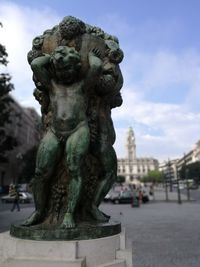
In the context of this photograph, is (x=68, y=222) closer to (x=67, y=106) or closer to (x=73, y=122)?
(x=73, y=122)

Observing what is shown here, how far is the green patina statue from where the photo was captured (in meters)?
3.82

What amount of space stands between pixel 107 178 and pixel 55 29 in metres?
1.90

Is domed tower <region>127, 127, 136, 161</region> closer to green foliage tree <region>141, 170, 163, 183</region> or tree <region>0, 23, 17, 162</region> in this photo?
green foliage tree <region>141, 170, 163, 183</region>

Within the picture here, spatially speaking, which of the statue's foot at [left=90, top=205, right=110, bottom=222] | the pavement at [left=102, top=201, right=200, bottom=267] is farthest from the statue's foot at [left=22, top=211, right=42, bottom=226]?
the pavement at [left=102, top=201, right=200, bottom=267]

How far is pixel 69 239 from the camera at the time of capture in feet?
11.2

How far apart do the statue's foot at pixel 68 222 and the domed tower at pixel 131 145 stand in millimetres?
145717

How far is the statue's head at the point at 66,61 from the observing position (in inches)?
153

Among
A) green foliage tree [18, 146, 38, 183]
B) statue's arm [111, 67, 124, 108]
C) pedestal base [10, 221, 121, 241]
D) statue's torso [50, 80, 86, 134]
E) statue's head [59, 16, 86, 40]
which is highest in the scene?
green foliage tree [18, 146, 38, 183]

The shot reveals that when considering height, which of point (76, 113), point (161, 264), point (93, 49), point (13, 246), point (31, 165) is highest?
point (31, 165)

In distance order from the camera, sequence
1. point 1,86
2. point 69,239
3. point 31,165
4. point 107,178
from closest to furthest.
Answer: point 69,239 < point 107,178 < point 1,86 < point 31,165

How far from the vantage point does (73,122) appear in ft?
12.6

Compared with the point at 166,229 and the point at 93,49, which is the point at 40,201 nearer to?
the point at 93,49

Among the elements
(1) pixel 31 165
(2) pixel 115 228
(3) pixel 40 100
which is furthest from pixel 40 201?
(1) pixel 31 165

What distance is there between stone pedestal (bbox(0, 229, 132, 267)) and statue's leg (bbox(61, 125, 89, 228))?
1.53ft
